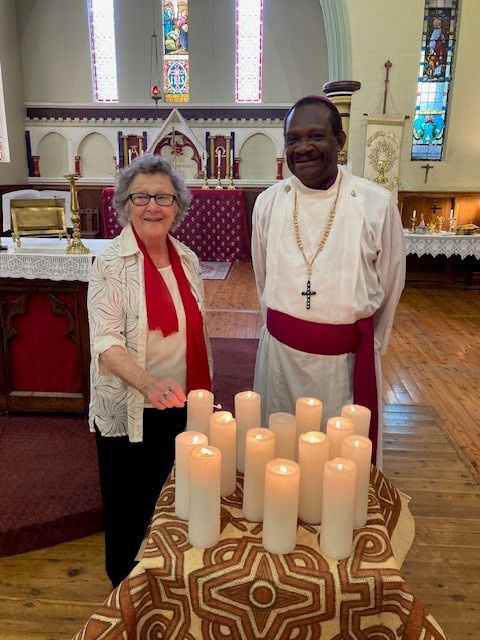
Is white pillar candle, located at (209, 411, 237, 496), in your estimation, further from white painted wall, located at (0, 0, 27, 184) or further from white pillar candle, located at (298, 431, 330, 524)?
white painted wall, located at (0, 0, 27, 184)

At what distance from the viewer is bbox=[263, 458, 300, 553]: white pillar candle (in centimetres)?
108

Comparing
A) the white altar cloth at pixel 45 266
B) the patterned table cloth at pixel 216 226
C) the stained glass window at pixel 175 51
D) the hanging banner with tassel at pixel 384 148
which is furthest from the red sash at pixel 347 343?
the stained glass window at pixel 175 51

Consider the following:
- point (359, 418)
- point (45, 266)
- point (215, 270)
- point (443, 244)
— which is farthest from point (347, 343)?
point (215, 270)

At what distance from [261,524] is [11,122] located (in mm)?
11347

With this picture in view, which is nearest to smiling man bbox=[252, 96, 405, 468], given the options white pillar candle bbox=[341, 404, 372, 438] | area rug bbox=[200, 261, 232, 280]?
white pillar candle bbox=[341, 404, 372, 438]

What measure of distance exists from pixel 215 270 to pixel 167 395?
7.47 meters

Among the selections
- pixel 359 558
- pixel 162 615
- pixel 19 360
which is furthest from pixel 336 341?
pixel 19 360

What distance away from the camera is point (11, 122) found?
34.7 feet

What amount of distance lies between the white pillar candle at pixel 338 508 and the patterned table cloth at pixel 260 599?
3 cm

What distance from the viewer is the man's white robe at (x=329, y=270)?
1.89 m

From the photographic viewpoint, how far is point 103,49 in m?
11.4

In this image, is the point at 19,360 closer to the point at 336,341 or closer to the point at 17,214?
the point at 17,214

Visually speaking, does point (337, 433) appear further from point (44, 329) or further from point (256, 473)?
point (44, 329)

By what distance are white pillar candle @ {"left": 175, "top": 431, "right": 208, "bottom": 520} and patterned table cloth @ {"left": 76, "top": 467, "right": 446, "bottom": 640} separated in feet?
0.37
